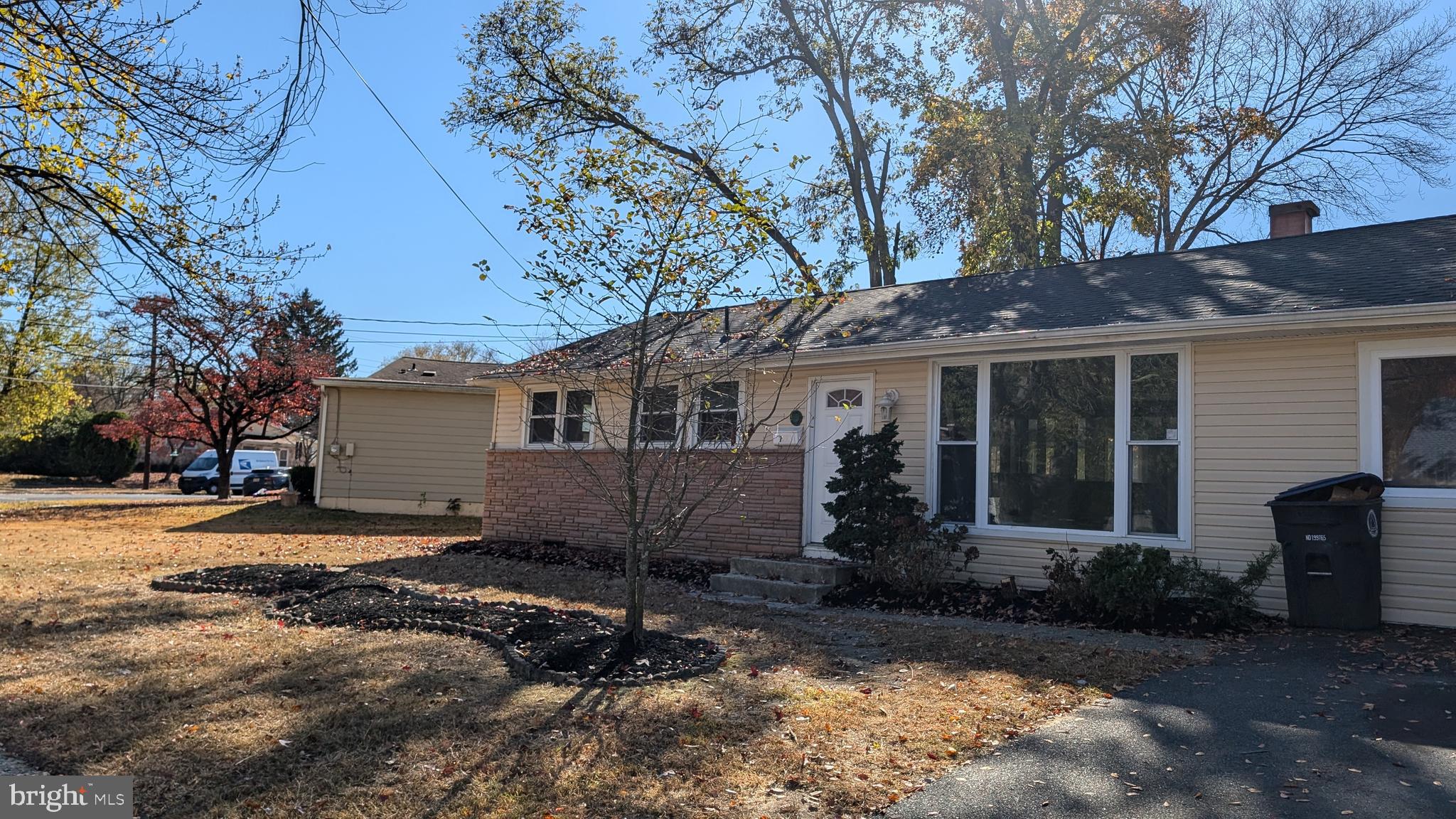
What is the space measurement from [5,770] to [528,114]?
16.7m

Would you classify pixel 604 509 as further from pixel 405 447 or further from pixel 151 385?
pixel 151 385

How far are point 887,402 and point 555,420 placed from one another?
518cm

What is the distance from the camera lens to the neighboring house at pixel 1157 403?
7379 millimetres

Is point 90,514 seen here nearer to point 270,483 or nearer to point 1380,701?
point 270,483

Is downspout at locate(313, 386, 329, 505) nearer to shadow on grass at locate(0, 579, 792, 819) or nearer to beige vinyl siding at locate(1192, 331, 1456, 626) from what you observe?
shadow on grass at locate(0, 579, 792, 819)

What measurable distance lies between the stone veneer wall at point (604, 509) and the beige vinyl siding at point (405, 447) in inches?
247

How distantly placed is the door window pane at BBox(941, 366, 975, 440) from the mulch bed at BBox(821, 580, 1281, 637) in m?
1.59

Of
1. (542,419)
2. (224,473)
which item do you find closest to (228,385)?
(224,473)

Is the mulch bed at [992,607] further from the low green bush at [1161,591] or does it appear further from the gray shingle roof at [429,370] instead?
the gray shingle roof at [429,370]

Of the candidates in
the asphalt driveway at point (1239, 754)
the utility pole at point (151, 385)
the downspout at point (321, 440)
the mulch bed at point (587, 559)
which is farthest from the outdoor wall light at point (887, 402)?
the downspout at point (321, 440)

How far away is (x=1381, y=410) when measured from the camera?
7480 millimetres

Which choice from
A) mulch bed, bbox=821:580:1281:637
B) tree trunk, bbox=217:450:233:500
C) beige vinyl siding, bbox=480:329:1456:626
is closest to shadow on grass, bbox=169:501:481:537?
tree trunk, bbox=217:450:233:500

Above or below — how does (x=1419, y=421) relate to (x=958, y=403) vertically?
below

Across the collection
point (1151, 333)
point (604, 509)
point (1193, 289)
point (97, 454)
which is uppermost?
point (1193, 289)
